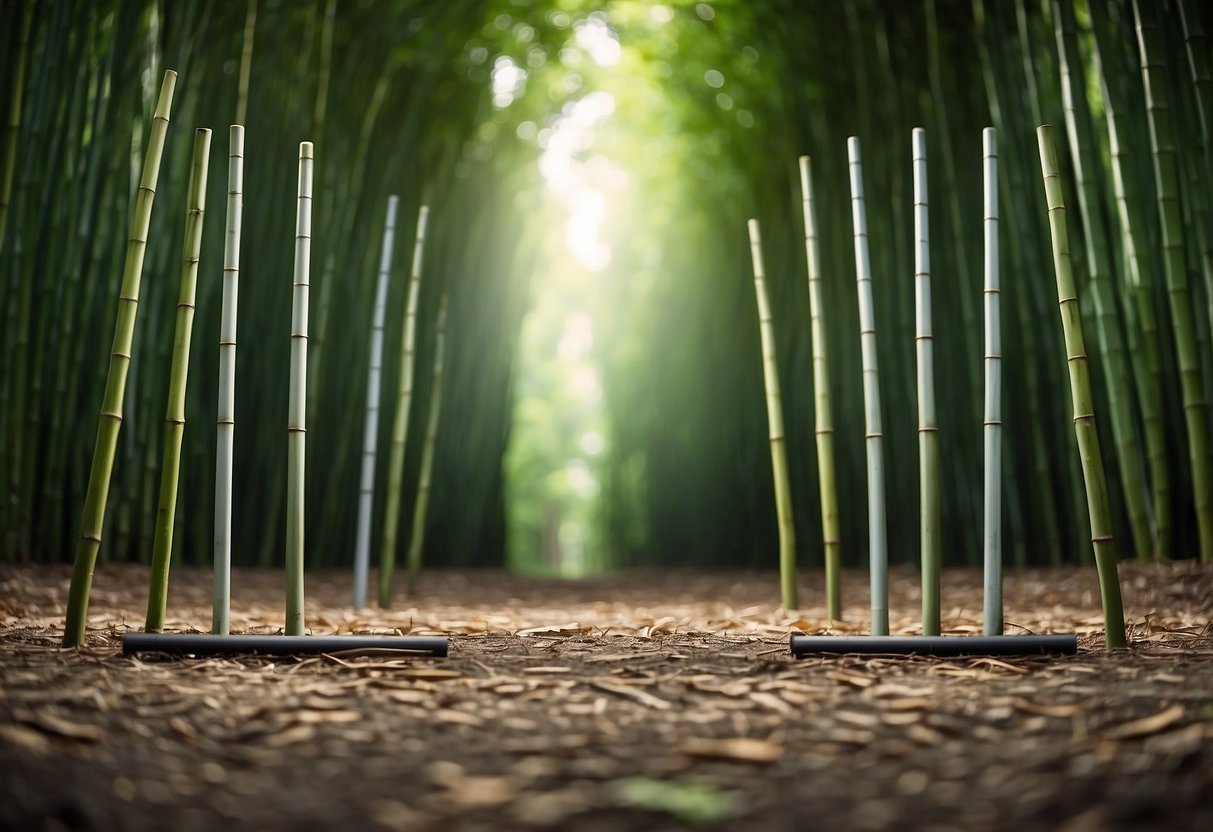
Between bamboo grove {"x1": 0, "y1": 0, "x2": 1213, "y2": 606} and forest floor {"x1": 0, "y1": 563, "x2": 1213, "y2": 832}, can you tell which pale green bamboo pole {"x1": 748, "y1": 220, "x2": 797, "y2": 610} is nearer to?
bamboo grove {"x1": 0, "y1": 0, "x2": 1213, "y2": 606}

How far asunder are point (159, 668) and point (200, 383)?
1.98 m

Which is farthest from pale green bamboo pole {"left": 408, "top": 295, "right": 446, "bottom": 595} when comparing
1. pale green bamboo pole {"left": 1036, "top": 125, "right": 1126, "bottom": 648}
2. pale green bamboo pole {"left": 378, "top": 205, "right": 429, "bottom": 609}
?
pale green bamboo pole {"left": 1036, "top": 125, "right": 1126, "bottom": 648}

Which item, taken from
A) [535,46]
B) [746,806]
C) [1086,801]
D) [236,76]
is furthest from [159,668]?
[535,46]

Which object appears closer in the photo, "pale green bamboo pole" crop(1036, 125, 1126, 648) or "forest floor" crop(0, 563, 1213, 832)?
"forest floor" crop(0, 563, 1213, 832)

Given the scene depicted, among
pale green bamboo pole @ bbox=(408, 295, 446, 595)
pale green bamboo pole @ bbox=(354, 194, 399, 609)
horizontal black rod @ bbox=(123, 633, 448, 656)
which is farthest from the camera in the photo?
pale green bamboo pole @ bbox=(408, 295, 446, 595)

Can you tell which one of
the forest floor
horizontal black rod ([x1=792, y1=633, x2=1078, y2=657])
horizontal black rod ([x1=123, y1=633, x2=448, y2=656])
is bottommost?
the forest floor

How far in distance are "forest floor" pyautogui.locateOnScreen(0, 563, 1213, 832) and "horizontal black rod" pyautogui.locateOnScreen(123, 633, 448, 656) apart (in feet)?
0.09

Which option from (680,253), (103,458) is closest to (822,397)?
(103,458)

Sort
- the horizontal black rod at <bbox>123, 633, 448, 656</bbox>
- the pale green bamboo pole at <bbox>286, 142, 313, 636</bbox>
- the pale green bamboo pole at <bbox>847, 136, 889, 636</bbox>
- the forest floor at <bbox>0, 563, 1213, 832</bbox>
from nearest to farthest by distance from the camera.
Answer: the forest floor at <bbox>0, 563, 1213, 832</bbox> → the horizontal black rod at <bbox>123, 633, 448, 656</bbox> → the pale green bamboo pole at <bbox>286, 142, 313, 636</bbox> → the pale green bamboo pole at <bbox>847, 136, 889, 636</bbox>

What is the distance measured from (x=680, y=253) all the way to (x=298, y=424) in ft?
13.8

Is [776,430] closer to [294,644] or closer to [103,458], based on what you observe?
[294,644]

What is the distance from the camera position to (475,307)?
458cm

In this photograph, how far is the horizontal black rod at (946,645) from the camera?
4.74 ft

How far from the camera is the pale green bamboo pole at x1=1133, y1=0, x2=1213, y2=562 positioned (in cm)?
213
